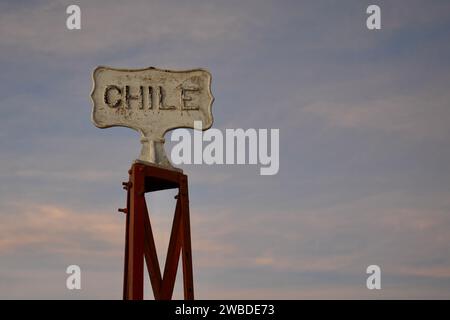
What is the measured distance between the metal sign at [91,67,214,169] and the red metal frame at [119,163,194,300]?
0.46 meters

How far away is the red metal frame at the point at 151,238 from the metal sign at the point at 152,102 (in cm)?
46

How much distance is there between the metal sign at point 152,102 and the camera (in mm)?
17797

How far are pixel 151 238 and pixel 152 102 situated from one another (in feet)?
9.52

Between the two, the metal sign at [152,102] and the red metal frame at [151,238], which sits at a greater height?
the metal sign at [152,102]

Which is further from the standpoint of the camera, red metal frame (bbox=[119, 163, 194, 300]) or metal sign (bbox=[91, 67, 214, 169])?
metal sign (bbox=[91, 67, 214, 169])

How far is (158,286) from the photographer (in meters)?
17.4

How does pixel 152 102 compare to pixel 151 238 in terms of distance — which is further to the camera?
pixel 152 102

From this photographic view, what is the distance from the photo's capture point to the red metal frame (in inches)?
658

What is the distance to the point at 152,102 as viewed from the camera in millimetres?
17969

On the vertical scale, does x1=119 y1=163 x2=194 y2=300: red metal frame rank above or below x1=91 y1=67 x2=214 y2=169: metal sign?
below

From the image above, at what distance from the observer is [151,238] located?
57.1ft

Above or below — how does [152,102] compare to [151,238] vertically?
above
